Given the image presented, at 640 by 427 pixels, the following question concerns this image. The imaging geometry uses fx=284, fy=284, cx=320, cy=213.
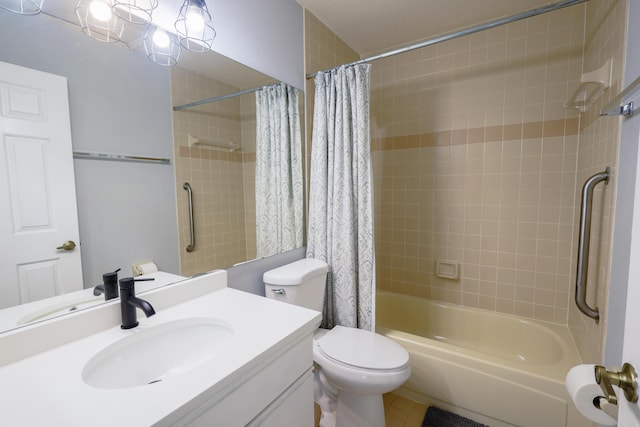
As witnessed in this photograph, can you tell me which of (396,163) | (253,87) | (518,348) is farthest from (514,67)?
(518,348)

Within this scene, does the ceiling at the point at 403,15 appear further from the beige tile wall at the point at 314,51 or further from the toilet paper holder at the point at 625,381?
the toilet paper holder at the point at 625,381

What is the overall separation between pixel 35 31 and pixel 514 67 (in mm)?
2499

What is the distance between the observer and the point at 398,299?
8.00 feet

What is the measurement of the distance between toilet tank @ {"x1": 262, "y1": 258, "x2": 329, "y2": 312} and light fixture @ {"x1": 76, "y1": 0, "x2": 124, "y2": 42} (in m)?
1.15

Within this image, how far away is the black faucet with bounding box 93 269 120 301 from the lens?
94cm

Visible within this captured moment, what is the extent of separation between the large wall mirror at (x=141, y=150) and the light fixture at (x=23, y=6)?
2 cm

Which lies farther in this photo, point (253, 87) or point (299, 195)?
point (299, 195)

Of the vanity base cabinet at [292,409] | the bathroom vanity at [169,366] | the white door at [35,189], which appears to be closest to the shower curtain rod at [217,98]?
the white door at [35,189]

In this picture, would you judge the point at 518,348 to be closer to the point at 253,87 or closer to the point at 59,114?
the point at 253,87

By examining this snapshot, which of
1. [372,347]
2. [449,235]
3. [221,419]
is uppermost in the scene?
[449,235]

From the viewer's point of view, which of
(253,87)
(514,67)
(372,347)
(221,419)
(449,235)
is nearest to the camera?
(221,419)

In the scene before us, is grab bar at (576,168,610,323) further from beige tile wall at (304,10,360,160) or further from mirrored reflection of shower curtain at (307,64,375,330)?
beige tile wall at (304,10,360,160)

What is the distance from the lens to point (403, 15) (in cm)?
192

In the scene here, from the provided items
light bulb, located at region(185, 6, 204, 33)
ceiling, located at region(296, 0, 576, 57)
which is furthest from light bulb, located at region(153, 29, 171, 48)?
ceiling, located at region(296, 0, 576, 57)
